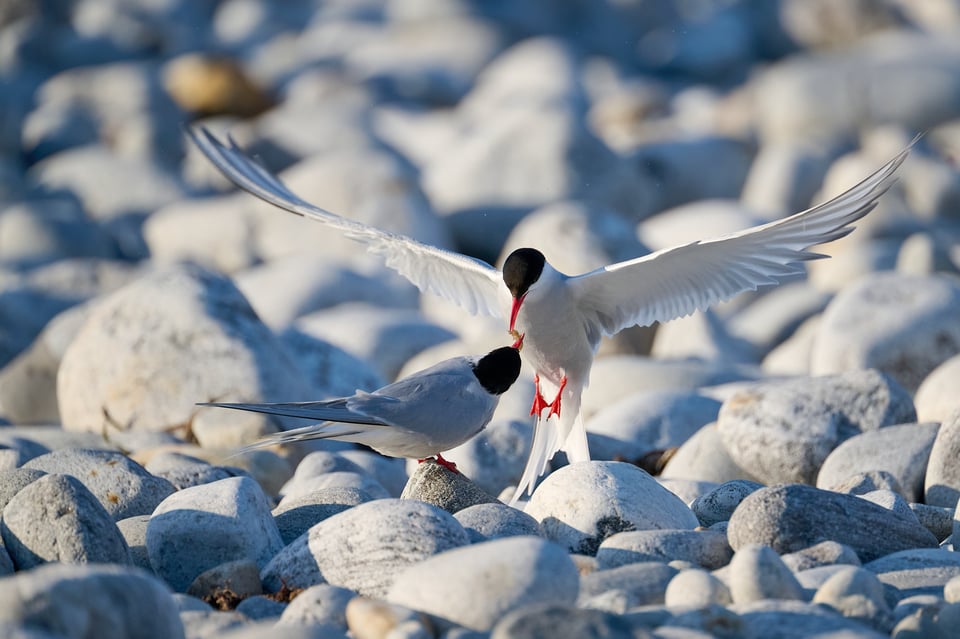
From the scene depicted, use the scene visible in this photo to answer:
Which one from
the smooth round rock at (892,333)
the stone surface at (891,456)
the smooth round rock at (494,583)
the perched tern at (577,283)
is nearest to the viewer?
the smooth round rock at (494,583)

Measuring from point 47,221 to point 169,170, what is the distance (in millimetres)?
3032

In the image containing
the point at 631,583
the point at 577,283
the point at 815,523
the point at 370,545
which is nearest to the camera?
the point at 631,583

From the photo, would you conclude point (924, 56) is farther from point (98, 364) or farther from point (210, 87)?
point (98, 364)

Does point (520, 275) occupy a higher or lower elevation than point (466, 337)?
higher

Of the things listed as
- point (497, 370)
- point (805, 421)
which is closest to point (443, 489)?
point (497, 370)

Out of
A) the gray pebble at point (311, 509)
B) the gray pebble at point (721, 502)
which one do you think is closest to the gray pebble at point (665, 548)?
the gray pebble at point (721, 502)

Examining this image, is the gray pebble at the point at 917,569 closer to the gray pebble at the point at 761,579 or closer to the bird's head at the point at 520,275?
the gray pebble at the point at 761,579

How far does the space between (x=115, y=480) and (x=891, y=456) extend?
3.04m

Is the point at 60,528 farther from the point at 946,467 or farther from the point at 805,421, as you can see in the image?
the point at 805,421

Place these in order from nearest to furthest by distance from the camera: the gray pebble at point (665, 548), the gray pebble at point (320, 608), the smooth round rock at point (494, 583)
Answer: the smooth round rock at point (494, 583) → the gray pebble at point (320, 608) → the gray pebble at point (665, 548)

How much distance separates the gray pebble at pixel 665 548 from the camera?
13.0 feet

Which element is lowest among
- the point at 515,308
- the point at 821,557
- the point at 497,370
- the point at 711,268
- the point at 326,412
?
the point at 821,557

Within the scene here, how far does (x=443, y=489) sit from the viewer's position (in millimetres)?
4652

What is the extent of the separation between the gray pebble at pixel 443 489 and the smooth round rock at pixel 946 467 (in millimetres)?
1761
